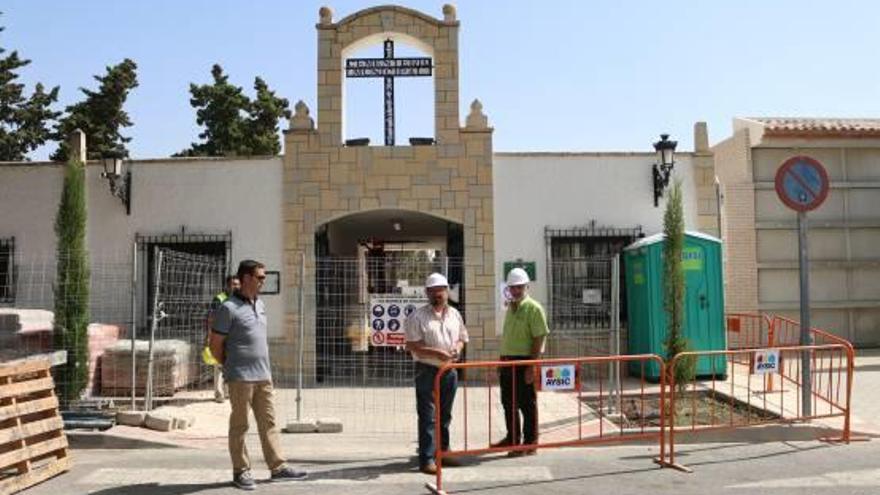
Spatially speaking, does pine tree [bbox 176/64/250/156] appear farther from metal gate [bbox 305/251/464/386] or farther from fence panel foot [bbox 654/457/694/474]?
fence panel foot [bbox 654/457/694/474]

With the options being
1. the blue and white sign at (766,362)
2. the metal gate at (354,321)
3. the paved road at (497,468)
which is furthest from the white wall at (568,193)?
the paved road at (497,468)

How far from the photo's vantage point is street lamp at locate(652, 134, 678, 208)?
1326cm

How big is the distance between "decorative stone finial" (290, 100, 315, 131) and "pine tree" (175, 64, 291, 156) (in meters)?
16.0

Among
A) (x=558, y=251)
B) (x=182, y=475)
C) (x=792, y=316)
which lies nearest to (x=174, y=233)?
(x=558, y=251)

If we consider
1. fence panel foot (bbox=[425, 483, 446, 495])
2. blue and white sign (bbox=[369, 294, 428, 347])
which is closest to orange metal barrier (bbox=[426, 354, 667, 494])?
fence panel foot (bbox=[425, 483, 446, 495])

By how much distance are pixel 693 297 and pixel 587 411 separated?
10.5 ft

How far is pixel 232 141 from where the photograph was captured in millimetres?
29172

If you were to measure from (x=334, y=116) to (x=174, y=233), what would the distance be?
119 inches

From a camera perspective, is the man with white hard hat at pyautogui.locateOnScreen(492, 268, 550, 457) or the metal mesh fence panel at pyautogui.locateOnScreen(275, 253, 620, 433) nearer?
the man with white hard hat at pyautogui.locateOnScreen(492, 268, 550, 457)

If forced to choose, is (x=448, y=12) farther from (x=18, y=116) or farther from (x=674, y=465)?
(x=18, y=116)

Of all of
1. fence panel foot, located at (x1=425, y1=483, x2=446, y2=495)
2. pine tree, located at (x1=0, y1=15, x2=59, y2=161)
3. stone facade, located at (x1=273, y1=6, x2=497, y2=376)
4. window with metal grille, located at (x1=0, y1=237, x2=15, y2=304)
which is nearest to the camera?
fence panel foot, located at (x1=425, y1=483, x2=446, y2=495)

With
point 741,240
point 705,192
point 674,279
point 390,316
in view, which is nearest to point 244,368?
point 390,316

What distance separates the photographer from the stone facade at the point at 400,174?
13367 mm

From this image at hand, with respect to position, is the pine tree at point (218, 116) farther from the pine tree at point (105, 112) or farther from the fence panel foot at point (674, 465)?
the fence panel foot at point (674, 465)
